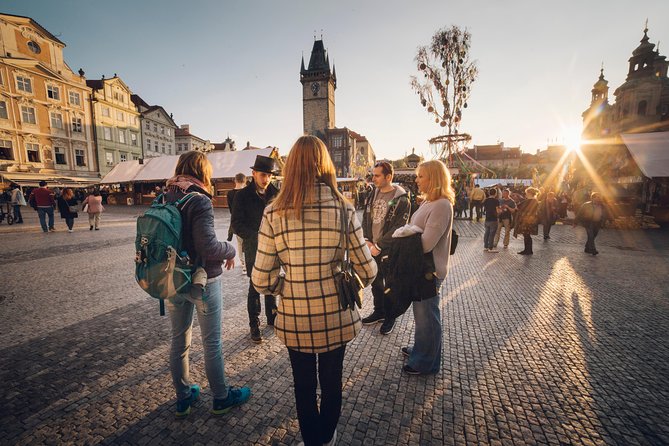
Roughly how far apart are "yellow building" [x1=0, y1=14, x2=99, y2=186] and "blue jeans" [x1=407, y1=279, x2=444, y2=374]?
120 feet

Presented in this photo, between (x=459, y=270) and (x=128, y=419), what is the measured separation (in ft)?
20.8

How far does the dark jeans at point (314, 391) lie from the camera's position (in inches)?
64.6

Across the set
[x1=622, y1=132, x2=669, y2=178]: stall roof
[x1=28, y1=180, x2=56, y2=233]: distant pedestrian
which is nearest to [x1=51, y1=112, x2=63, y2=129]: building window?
[x1=28, y1=180, x2=56, y2=233]: distant pedestrian

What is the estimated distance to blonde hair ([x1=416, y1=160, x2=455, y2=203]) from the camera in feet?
8.82

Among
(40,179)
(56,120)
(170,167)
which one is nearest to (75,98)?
(56,120)

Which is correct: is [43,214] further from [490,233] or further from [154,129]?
[154,129]

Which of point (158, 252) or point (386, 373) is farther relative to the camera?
point (386, 373)

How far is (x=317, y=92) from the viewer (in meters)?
61.5

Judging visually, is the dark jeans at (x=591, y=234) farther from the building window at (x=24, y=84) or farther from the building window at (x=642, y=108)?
the building window at (x=24, y=84)

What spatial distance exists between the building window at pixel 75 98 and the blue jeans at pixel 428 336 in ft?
→ 149

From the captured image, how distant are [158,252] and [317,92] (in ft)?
217

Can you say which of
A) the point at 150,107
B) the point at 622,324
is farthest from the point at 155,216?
the point at 150,107

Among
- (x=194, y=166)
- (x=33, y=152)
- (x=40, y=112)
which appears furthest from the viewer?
(x=40, y=112)

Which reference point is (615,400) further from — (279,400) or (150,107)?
(150,107)
